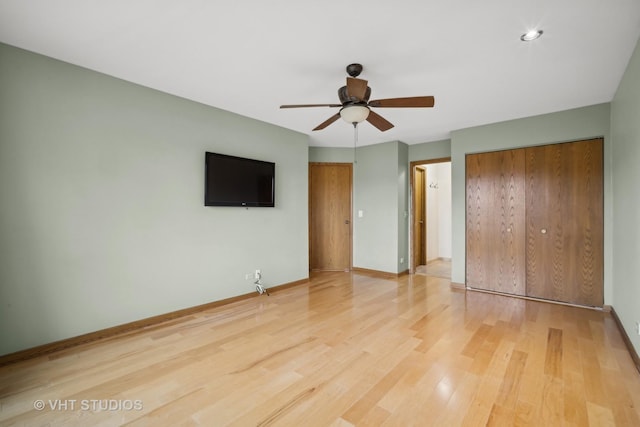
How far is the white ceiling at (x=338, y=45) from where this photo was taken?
187cm

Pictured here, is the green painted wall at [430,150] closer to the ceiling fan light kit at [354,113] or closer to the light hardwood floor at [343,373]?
the light hardwood floor at [343,373]

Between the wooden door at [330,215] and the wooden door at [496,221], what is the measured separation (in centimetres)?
223

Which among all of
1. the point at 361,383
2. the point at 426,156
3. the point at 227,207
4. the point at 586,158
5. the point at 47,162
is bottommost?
the point at 361,383

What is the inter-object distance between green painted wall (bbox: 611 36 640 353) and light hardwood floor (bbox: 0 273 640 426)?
38cm

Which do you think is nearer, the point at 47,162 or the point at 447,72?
the point at 47,162

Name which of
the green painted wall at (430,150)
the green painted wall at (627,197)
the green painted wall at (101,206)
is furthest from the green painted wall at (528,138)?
the green painted wall at (101,206)

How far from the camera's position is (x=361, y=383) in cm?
198

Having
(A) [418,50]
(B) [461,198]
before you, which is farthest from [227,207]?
(B) [461,198]

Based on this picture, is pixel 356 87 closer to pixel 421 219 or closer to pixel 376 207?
pixel 376 207

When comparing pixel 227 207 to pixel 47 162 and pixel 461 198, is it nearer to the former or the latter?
pixel 47 162

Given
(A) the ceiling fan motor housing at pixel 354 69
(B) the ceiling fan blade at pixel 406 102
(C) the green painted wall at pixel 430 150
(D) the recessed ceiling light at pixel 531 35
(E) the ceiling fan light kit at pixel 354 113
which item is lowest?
(E) the ceiling fan light kit at pixel 354 113

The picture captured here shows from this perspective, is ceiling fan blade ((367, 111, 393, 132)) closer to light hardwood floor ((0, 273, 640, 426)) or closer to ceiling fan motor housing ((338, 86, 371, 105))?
Answer: ceiling fan motor housing ((338, 86, 371, 105))

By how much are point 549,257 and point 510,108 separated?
2.04m

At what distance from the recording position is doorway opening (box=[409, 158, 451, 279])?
552 cm
